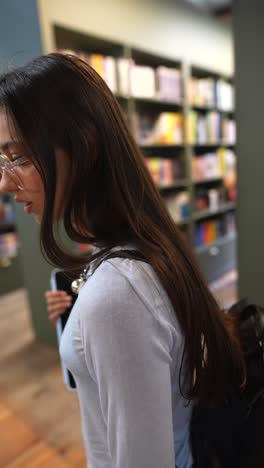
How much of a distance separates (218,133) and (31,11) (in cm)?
238

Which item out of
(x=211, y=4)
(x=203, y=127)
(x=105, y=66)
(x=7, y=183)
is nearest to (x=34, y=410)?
(x=7, y=183)

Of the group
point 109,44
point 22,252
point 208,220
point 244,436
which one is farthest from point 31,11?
point 208,220

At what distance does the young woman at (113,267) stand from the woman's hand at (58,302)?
13.5 inches

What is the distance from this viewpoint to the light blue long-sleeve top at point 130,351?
48 cm

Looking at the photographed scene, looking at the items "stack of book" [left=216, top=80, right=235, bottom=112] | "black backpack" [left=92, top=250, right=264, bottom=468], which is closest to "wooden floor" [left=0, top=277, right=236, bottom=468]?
"black backpack" [left=92, top=250, right=264, bottom=468]

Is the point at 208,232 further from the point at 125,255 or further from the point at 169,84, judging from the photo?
the point at 125,255

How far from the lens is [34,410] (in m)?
1.89

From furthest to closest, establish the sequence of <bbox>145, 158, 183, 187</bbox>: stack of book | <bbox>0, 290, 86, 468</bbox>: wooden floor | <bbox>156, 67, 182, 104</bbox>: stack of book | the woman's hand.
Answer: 1. <bbox>145, 158, 183, 187</bbox>: stack of book
2. <bbox>156, 67, 182, 104</bbox>: stack of book
3. <bbox>0, 290, 86, 468</bbox>: wooden floor
4. the woman's hand

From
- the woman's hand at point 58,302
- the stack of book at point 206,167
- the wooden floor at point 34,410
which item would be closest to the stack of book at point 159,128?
the stack of book at point 206,167

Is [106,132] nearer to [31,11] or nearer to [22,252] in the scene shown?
[31,11]

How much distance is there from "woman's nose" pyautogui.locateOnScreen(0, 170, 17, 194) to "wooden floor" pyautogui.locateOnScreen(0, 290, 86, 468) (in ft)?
4.75

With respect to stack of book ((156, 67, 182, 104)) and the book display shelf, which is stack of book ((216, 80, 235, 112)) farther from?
stack of book ((156, 67, 182, 104))

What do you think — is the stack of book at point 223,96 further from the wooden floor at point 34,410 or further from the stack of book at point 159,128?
the wooden floor at point 34,410

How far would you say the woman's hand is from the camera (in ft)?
3.14
